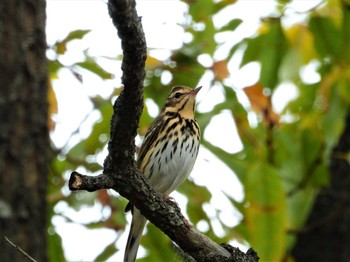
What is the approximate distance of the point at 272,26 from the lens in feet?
19.5

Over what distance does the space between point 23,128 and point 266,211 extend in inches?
60.1

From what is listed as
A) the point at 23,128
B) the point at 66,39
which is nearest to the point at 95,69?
the point at 66,39

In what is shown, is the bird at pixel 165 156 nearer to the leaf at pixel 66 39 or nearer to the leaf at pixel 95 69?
the leaf at pixel 95 69

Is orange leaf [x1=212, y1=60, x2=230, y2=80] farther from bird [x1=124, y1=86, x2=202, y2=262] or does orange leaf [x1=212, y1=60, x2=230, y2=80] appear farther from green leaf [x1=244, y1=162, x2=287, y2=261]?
green leaf [x1=244, y1=162, x2=287, y2=261]

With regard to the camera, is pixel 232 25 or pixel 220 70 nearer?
pixel 232 25

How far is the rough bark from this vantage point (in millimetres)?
7453

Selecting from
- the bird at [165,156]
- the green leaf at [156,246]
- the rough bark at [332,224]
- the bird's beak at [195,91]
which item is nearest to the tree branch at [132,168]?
the green leaf at [156,246]

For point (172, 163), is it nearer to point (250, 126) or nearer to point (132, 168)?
point (250, 126)

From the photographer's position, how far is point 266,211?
5.17 metres

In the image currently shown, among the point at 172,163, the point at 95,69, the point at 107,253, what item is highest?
the point at 95,69

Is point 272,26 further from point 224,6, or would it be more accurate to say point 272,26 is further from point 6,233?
point 6,233

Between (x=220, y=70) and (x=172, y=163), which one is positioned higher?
(x=220, y=70)

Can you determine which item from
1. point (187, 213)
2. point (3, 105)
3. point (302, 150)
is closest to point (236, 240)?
point (187, 213)

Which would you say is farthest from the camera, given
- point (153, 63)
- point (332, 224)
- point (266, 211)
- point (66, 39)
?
point (332, 224)
